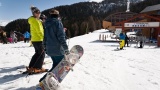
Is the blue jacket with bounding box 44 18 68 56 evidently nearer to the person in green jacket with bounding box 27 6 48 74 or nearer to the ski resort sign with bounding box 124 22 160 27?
the person in green jacket with bounding box 27 6 48 74

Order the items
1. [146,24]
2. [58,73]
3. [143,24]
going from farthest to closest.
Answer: [143,24]
[146,24]
[58,73]

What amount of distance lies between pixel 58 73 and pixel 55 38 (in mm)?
829

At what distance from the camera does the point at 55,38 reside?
4.32 m

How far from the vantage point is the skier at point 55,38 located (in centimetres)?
420

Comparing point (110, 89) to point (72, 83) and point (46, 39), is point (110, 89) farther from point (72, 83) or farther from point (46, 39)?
point (46, 39)

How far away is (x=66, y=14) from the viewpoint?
641 feet

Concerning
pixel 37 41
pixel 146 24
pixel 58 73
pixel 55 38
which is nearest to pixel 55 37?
pixel 55 38

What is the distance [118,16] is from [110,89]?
58.1 meters

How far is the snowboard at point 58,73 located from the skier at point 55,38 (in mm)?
197

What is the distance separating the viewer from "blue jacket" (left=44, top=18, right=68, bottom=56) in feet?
13.8

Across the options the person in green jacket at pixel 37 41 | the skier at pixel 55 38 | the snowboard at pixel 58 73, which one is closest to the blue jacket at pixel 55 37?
the skier at pixel 55 38

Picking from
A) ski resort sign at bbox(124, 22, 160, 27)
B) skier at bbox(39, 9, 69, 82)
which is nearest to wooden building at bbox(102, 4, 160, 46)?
ski resort sign at bbox(124, 22, 160, 27)

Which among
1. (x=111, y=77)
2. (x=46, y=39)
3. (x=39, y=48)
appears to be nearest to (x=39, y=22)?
(x=39, y=48)

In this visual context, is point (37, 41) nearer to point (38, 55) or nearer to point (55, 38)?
point (38, 55)
